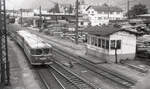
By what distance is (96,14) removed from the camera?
93.2 meters

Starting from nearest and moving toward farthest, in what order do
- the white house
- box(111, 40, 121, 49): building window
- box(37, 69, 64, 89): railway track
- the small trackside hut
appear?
box(37, 69, 64, 89): railway track, the small trackside hut, box(111, 40, 121, 49): building window, the white house

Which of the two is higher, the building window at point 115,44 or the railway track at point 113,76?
the building window at point 115,44

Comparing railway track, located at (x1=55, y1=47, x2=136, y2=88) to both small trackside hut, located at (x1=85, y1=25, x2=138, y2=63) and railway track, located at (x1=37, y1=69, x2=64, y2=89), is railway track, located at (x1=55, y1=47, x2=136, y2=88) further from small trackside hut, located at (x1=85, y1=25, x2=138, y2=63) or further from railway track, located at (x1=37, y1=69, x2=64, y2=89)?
railway track, located at (x1=37, y1=69, x2=64, y2=89)

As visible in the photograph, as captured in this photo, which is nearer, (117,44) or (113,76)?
(113,76)

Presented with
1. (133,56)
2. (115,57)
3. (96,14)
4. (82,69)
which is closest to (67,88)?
(82,69)

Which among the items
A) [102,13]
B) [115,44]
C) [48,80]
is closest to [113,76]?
[48,80]

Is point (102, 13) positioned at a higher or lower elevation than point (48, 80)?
higher

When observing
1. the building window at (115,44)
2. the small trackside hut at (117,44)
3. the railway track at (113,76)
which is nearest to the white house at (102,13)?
the small trackside hut at (117,44)

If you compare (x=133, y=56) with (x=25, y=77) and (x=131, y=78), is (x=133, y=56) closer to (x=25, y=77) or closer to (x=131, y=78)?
(x=131, y=78)

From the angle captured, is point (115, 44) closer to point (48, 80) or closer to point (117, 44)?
point (117, 44)

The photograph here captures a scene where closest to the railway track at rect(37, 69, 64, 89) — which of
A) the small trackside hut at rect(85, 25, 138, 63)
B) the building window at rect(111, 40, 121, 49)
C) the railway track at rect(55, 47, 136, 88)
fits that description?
the railway track at rect(55, 47, 136, 88)

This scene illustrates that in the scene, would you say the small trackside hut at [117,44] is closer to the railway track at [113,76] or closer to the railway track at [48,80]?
the railway track at [113,76]

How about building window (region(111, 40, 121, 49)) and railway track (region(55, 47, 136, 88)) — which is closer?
railway track (region(55, 47, 136, 88))

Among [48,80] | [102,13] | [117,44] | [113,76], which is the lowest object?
[48,80]
